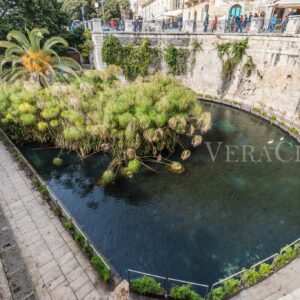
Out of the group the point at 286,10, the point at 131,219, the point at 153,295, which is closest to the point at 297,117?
the point at 286,10

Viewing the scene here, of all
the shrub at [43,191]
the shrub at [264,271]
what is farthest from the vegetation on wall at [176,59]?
the shrub at [264,271]

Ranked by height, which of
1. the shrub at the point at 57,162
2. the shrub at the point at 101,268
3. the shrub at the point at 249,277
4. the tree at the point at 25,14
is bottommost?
the shrub at the point at 57,162

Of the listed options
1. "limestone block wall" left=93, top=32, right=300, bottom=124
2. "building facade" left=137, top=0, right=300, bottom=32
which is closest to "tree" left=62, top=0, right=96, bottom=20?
"building facade" left=137, top=0, right=300, bottom=32

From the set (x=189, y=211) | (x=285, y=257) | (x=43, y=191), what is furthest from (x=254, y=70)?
(x=43, y=191)

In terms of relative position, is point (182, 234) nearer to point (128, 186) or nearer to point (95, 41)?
point (128, 186)

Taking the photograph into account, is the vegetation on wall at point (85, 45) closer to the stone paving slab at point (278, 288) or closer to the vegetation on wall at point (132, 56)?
the vegetation on wall at point (132, 56)

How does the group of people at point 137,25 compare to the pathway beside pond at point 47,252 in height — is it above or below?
above

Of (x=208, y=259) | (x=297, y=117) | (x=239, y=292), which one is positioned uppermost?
(x=297, y=117)
